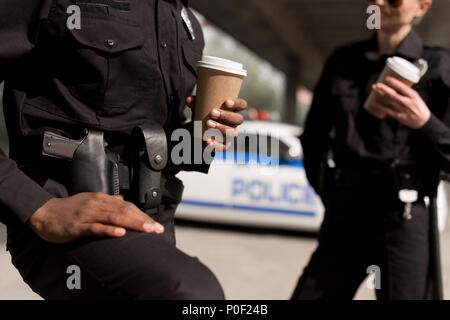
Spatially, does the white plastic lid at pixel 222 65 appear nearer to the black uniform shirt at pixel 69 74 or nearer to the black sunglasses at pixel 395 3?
the black uniform shirt at pixel 69 74

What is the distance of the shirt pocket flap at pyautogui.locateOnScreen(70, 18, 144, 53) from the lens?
51.8 inches

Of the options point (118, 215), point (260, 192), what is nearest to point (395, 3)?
point (118, 215)

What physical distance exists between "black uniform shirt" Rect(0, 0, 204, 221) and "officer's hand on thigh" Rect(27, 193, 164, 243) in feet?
0.18

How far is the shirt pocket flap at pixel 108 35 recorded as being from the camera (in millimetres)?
1315

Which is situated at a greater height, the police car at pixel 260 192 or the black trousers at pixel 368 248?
the black trousers at pixel 368 248

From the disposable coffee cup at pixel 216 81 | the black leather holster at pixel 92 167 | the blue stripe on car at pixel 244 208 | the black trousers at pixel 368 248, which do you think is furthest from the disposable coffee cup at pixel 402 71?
the blue stripe on car at pixel 244 208

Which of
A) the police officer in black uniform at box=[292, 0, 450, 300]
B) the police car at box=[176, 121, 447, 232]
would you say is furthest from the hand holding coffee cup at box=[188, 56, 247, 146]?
the police car at box=[176, 121, 447, 232]

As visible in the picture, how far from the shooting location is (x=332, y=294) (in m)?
2.48

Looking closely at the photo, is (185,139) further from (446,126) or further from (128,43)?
(446,126)

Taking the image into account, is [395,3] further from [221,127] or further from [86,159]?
[86,159]

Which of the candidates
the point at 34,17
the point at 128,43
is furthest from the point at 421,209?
the point at 34,17

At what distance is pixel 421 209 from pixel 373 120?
45 cm

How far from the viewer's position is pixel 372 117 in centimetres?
244

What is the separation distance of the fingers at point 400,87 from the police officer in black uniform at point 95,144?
0.87 meters
